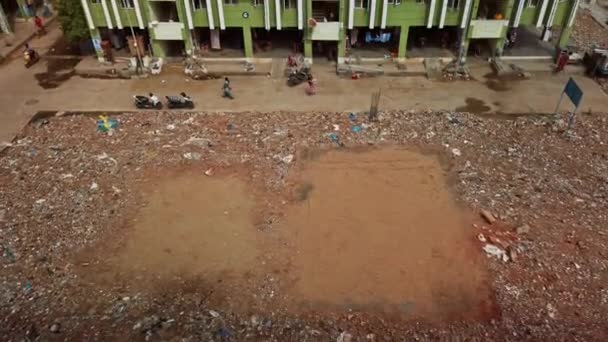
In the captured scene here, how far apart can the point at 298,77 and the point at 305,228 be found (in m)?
12.6

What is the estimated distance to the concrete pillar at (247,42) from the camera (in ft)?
93.9

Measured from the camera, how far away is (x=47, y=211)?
18344 millimetres

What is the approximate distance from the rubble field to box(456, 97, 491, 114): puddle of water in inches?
40.4

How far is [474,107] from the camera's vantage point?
2527 centimetres

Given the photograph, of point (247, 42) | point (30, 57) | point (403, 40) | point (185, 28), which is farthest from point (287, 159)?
point (30, 57)

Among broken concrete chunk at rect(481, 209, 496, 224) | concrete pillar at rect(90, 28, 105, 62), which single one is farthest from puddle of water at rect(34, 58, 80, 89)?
broken concrete chunk at rect(481, 209, 496, 224)

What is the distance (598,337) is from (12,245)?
20452mm

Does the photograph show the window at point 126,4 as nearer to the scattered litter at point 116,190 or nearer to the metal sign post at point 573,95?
the scattered litter at point 116,190

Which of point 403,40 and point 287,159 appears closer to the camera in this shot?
point 287,159

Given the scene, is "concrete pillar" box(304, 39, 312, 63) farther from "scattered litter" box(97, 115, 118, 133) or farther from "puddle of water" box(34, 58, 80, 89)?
"puddle of water" box(34, 58, 80, 89)

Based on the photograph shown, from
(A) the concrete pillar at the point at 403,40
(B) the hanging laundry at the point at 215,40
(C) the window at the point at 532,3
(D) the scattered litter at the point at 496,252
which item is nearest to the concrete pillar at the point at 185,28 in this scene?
(B) the hanging laundry at the point at 215,40

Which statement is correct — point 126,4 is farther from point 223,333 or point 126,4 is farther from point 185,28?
point 223,333

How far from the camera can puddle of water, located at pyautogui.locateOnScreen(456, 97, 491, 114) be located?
2497cm

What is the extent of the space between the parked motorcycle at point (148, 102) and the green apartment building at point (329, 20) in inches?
231
